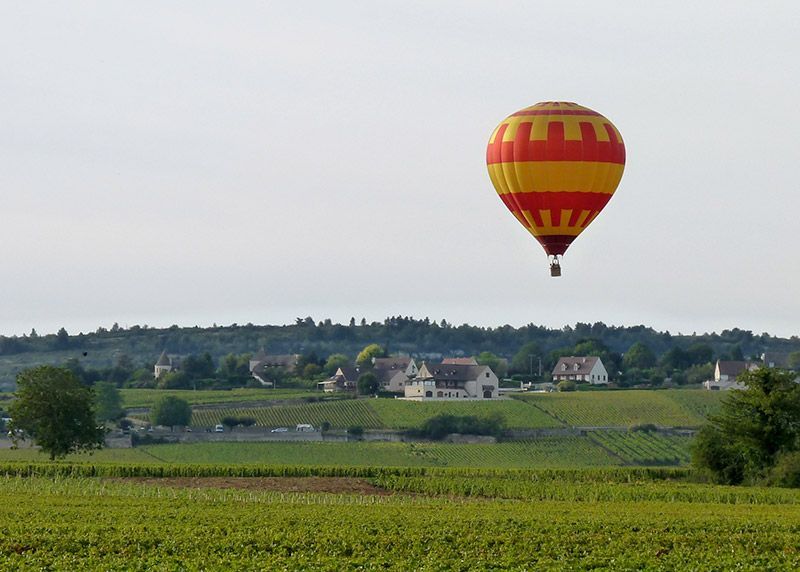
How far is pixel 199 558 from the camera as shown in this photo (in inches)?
1459

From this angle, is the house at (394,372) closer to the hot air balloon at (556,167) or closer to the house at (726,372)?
the house at (726,372)

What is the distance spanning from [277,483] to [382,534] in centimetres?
3105

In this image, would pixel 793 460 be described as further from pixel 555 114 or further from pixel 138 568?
pixel 138 568

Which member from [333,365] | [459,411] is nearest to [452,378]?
[459,411]

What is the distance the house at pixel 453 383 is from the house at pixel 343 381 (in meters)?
7.60

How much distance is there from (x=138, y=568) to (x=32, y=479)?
1469 inches

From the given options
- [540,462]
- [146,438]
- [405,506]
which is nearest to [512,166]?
[405,506]

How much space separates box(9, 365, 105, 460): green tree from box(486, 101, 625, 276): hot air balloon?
42132 millimetres

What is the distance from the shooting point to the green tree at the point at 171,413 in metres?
128

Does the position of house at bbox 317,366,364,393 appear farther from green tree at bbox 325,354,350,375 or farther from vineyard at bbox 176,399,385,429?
vineyard at bbox 176,399,385,429

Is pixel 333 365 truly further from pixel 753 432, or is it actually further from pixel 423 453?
pixel 753 432

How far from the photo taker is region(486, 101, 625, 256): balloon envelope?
53344 mm

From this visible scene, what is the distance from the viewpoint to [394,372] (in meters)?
173

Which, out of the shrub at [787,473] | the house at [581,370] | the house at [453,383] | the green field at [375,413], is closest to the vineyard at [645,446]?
the green field at [375,413]
